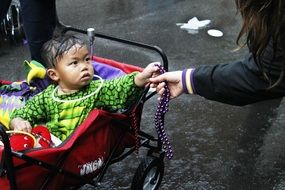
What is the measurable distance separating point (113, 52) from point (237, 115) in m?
1.70

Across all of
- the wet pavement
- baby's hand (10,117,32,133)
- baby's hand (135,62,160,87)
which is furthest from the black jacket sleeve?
the wet pavement

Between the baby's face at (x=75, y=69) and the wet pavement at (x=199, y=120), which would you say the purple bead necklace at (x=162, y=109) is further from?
the wet pavement at (x=199, y=120)

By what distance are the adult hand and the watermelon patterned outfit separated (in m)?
0.26

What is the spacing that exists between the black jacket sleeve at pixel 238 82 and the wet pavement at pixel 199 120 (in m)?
1.07

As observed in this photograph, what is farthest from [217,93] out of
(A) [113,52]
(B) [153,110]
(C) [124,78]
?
(A) [113,52]

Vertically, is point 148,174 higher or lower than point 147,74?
lower

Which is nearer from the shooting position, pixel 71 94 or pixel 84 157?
pixel 84 157

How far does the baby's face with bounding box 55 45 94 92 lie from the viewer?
2.47 m

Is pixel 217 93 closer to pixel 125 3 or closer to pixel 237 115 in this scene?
pixel 237 115

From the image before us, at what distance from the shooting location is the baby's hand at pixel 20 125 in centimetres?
233

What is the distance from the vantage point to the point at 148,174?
2.69m

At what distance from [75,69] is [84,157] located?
491mm

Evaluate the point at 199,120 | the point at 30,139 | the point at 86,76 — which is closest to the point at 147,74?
the point at 86,76

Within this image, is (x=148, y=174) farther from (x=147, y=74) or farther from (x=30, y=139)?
(x=30, y=139)
